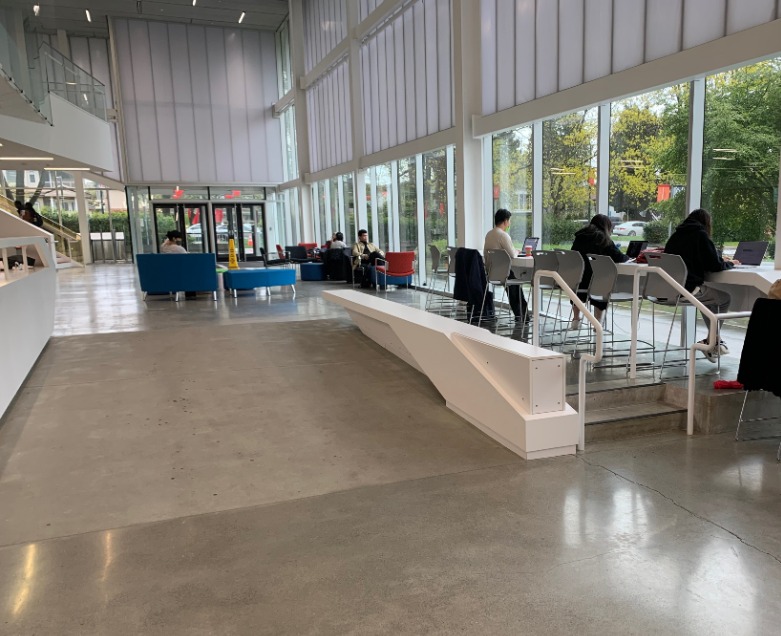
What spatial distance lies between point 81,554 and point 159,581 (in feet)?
1.65

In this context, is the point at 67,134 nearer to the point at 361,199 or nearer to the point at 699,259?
the point at 361,199

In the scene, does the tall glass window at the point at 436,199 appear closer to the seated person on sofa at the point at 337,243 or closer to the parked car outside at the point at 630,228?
the seated person on sofa at the point at 337,243

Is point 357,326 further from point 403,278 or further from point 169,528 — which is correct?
point 169,528

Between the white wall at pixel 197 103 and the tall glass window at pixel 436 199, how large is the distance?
1260 cm

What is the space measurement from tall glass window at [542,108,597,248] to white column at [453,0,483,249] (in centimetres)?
141

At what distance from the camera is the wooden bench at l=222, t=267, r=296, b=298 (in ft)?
37.4

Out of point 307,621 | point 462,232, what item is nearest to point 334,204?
point 462,232

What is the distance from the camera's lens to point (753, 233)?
5.49m

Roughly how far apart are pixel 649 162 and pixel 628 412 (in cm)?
347

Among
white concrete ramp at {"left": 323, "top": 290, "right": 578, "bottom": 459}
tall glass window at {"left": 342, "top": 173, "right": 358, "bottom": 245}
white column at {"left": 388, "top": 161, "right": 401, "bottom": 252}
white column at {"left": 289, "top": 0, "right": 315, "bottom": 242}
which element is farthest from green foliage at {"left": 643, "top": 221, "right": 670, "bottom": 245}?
white column at {"left": 289, "top": 0, "right": 315, "bottom": 242}

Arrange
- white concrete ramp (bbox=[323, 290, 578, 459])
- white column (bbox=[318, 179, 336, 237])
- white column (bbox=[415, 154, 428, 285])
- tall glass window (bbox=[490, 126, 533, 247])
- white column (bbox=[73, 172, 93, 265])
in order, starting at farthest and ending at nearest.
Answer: white column (bbox=[73, 172, 93, 265]) → white column (bbox=[318, 179, 336, 237]) → white column (bbox=[415, 154, 428, 285]) → tall glass window (bbox=[490, 126, 533, 247]) → white concrete ramp (bbox=[323, 290, 578, 459])

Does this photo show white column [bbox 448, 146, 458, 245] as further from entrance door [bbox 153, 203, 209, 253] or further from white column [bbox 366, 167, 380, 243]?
entrance door [bbox 153, 203, 209, 253]

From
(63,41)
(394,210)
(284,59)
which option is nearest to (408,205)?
(394,210)

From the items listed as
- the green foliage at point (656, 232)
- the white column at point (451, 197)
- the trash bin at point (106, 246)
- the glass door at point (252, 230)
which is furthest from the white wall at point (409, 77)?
the trash bin at point (106, 246)
